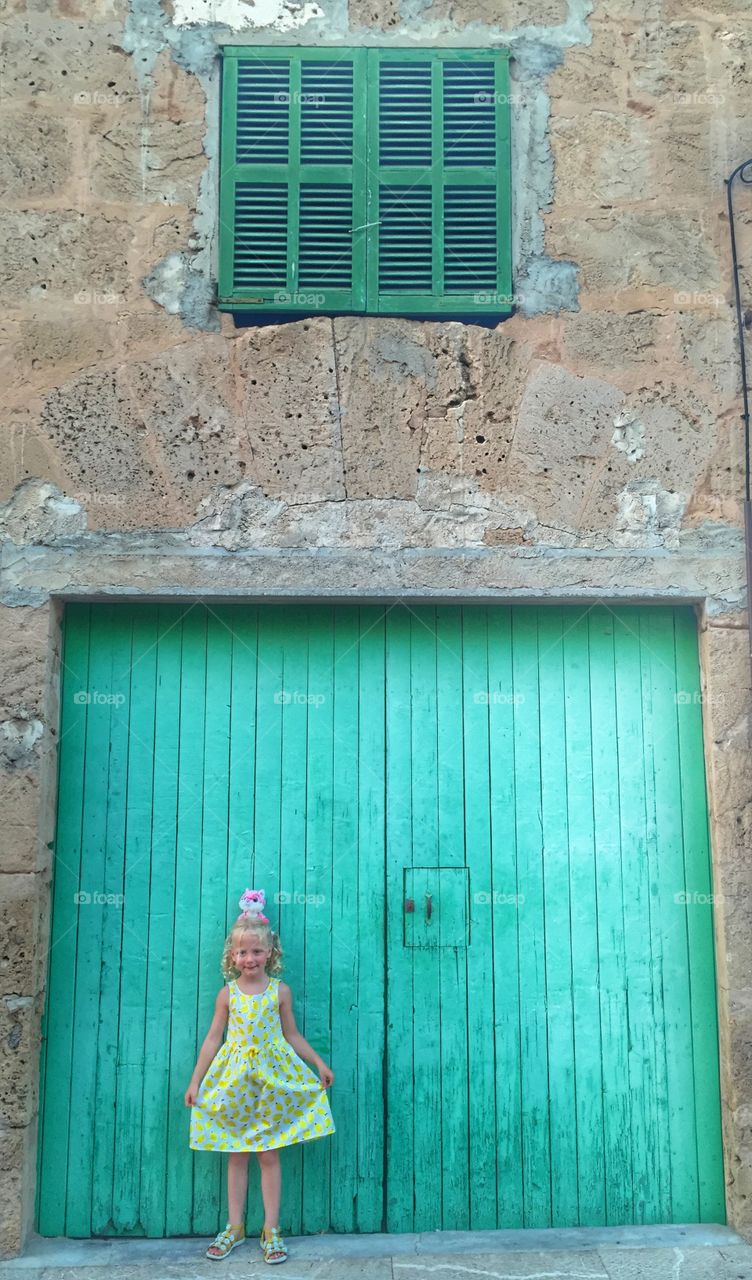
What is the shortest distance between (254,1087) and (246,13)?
4099mm

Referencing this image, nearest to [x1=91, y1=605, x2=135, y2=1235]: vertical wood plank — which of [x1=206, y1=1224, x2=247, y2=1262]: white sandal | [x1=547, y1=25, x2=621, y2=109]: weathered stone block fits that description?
[x1=206, y1=1224, x2=247, y2=1262]: white sandal

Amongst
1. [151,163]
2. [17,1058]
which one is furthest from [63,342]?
[17,1058]

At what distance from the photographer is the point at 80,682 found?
13.2ft

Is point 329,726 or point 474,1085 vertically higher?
point 329,726

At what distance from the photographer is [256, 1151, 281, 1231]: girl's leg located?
11.8ft

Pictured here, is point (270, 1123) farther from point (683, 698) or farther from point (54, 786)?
point (683, 698)

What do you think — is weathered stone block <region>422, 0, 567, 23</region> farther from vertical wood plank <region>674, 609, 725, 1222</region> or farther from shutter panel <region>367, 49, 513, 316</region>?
vertical wood plank <region>674, 609, 725, 1222</region>

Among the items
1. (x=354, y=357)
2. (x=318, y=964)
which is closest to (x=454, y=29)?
(x=354, y=357)

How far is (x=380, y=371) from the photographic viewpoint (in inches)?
161

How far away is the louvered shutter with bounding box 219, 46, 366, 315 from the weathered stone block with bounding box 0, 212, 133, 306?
43 centimetres

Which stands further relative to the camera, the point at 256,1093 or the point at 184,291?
the point at 184,291

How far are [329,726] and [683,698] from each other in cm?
136

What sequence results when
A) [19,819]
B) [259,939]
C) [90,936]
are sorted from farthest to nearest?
1. [90,936]
2. [19,819]
3. [259,939]

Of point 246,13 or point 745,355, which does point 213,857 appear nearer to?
point 745,355
